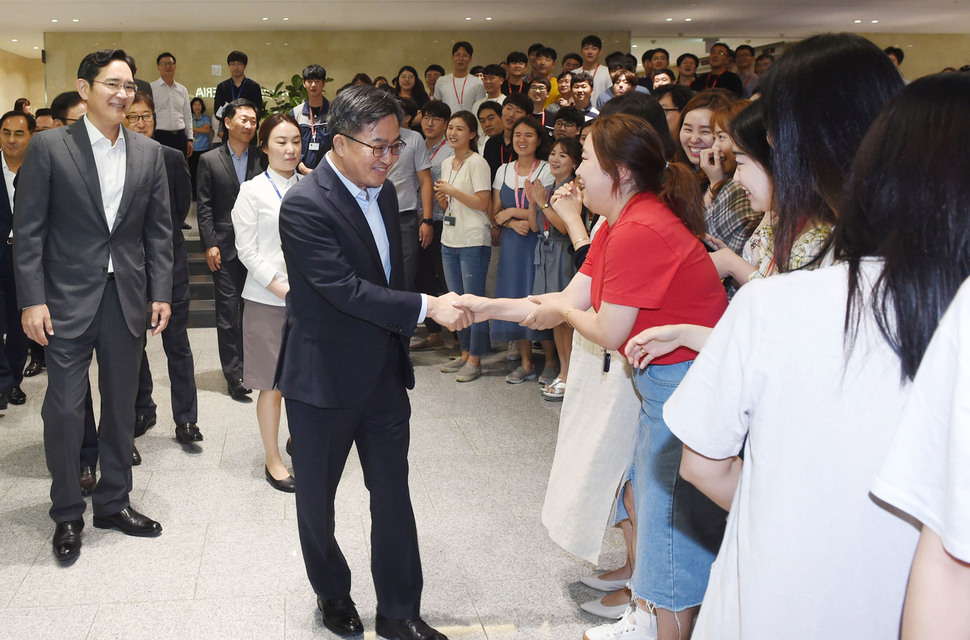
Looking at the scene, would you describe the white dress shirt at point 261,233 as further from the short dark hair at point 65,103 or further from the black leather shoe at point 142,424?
the short dark hair at point 65,103

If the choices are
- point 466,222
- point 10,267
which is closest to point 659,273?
point 466,222

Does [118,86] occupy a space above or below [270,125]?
above

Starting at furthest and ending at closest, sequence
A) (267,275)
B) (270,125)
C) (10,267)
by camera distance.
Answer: (10,267) < (270,125) < (267,275)

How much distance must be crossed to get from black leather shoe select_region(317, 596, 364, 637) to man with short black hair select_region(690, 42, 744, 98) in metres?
6.91

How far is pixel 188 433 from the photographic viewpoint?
4.43m

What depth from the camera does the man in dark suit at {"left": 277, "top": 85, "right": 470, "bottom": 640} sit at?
92.5 inches

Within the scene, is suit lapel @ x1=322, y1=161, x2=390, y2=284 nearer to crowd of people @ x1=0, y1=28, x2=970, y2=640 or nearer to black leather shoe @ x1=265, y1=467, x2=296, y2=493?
crowd of people @ x1=0, y1=28, x2=970, y2=640

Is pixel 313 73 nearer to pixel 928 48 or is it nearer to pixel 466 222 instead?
pixel 466 222

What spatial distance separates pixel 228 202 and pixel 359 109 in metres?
2.87

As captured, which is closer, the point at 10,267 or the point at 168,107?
the point at 10,267

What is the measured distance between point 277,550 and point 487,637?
3.25ft

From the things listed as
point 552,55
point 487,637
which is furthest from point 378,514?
point 552,55

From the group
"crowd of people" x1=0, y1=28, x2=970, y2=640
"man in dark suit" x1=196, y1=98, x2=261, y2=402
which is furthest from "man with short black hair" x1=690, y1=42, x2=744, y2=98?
"man in dark suit" x1=196, y1=98, x2=261, y2=402

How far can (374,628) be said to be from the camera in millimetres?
2727
